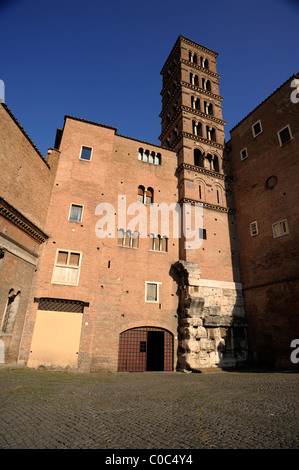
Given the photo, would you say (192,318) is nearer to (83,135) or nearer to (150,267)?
(150,267)

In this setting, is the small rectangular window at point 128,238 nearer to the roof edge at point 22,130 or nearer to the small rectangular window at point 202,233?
the small rectangular window at point 202,233

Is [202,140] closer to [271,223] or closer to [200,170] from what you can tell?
[200,170]

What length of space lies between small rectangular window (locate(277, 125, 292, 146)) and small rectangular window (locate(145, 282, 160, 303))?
530 inches

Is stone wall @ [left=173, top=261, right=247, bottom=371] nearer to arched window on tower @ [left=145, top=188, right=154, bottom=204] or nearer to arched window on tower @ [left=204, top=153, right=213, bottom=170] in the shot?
arched window on tower @ [left=145, top=188, right=154, bottom=204]

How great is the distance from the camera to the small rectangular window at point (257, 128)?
19.6m

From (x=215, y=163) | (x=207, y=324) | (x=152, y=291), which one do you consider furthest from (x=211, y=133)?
(x=207, y=324)

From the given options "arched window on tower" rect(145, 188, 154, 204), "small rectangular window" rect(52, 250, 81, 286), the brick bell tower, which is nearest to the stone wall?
the brick bell tower

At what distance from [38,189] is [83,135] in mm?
6138

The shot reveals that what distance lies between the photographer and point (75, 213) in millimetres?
15695

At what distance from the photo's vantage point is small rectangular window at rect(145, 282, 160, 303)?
15742 millimetres

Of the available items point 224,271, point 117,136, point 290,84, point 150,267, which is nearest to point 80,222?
point 150,267

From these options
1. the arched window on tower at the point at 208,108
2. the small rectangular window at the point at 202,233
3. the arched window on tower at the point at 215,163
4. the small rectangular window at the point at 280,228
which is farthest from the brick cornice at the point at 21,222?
the arched window on tower at the point at 208,108

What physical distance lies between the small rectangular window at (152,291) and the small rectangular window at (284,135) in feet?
44.2

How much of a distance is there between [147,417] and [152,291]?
34.7ft
